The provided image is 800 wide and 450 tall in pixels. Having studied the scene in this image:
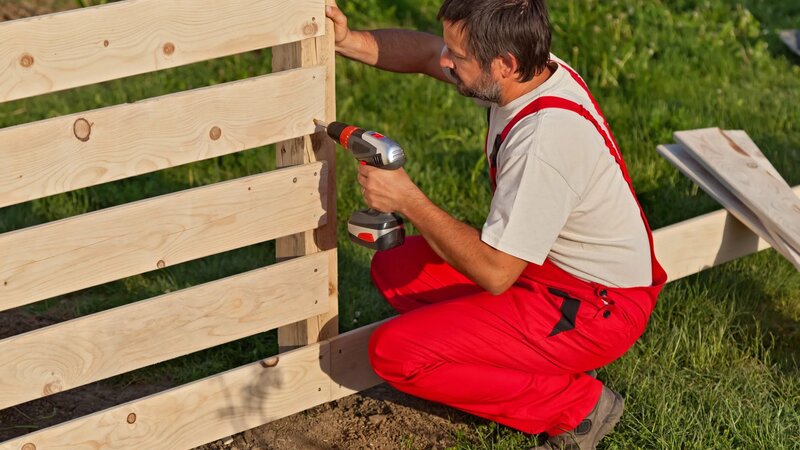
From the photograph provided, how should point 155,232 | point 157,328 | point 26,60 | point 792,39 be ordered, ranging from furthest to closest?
point 792,39 < point 157,328 < point 155,232 < point 26,60

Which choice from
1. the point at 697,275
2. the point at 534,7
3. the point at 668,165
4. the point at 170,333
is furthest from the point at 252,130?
the point at 668,165

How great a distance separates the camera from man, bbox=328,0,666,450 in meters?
3.42

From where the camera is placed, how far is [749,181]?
4.71m

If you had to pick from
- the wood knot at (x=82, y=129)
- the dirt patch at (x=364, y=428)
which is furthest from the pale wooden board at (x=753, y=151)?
the wood knot at (x=82, y=129)

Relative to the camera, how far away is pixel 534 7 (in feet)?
11.3

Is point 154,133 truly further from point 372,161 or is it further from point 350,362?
point 350,362

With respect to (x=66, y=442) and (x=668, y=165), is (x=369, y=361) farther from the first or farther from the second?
(x=668, y=165)

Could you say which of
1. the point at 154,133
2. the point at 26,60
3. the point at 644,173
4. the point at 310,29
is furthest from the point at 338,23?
the point at 644,173

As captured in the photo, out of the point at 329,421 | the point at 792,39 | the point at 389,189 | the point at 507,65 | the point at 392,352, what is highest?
the point at 507,65

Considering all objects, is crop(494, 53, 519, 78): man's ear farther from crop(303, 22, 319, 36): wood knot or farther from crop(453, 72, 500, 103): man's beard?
crop(303, 22, 319, 36): wood knot

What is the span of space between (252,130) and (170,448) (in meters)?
1.11

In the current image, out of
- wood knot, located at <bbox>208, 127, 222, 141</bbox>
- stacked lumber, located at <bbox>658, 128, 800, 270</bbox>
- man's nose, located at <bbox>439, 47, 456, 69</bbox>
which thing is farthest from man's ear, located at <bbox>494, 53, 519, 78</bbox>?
stacked lumber, located at <bbox>658, 128, 800, 270</bbox>

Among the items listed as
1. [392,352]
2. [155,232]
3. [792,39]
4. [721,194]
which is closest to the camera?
[155,232]

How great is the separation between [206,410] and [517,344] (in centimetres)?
106
